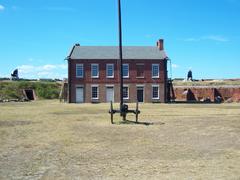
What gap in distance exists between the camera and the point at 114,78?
53.0 metres

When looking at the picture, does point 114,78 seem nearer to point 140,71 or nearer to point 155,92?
point 140,71

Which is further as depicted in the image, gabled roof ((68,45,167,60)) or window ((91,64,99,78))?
gabled roof ((68,45,167,60))

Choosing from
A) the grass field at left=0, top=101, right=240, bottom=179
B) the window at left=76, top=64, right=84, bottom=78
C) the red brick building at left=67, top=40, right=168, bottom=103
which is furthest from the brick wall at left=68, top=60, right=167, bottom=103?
→ the grass field at left=0, top=101, right=240, bottom=179

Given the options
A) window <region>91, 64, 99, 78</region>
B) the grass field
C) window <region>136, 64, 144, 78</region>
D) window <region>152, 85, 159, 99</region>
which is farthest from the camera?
window <region>152, 85, 159, 99</region>

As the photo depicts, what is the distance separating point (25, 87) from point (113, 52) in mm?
19634

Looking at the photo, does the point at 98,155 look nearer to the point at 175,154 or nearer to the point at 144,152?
the point at 144,152

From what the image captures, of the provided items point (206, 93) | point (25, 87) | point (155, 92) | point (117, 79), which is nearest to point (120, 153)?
point (117, 79)

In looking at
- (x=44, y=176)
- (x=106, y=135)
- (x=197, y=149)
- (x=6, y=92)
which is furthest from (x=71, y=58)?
(x=44, y=176)

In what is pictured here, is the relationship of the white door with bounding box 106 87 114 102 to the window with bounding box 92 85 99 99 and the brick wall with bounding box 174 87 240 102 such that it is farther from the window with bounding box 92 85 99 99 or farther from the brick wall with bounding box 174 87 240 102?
the brick wall with bounding box 174 87 240 102

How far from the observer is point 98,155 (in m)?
11.8

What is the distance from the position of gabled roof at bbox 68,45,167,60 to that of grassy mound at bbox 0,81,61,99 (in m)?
13.3

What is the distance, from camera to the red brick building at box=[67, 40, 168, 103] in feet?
173

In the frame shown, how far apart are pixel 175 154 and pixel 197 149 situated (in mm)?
1208

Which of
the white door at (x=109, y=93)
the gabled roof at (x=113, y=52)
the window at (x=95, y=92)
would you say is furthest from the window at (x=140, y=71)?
the window at (x=95, y=92)
